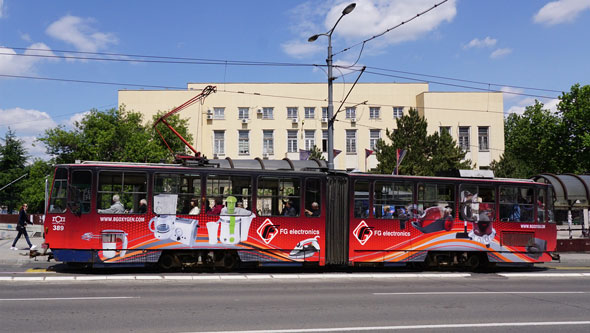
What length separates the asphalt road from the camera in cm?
773

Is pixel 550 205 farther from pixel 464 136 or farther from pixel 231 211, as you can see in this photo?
pixel 464 136

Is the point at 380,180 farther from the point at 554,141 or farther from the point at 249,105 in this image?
the point at 554,141

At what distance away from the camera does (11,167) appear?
238 feet

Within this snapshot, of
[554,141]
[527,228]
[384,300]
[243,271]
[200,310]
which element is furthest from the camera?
[554,141]

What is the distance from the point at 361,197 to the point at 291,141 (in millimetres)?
37661

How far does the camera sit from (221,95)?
5216cm

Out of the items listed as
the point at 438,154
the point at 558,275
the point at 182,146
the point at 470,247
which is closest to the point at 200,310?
the point at 470,247

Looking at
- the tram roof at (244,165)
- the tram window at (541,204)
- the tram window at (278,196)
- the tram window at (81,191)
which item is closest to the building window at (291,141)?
the tram roof at (244,165)

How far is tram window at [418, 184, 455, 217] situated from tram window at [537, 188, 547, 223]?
324 cm

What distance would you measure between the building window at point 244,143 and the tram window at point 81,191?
38.8 meters

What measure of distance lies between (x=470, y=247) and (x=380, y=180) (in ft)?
12.0

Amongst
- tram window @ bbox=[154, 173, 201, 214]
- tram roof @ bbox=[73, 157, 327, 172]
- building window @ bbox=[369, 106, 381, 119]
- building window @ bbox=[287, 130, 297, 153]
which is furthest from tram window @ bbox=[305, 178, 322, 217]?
building window @ bbox=[369, 106, 381, 119]

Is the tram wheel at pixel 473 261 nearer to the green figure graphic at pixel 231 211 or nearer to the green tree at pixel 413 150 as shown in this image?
the green figure graphic at pixel 231 211

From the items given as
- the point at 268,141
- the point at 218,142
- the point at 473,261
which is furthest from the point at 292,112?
the point at 473,261
